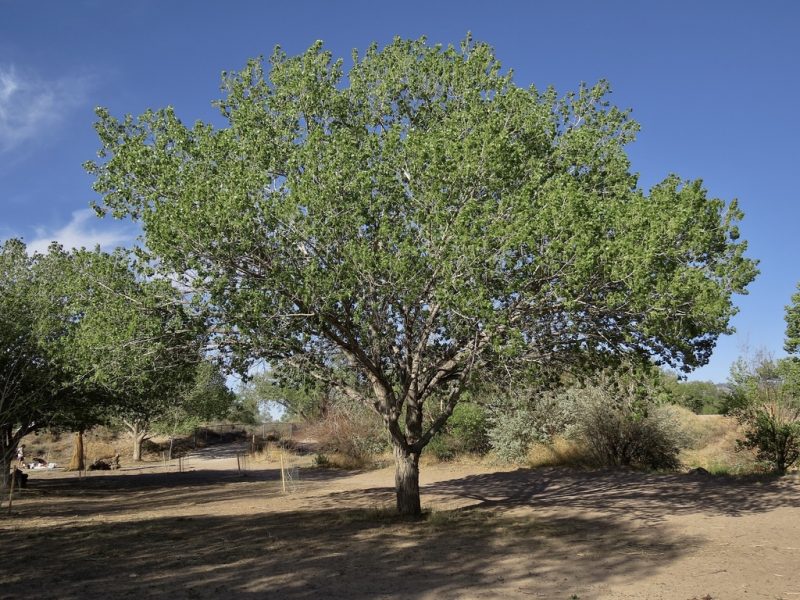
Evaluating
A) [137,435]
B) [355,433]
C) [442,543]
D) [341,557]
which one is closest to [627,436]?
[442,543]

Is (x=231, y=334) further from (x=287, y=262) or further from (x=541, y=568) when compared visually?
(x=541, y=568)

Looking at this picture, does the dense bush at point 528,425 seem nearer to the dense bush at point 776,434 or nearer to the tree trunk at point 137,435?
the dense bush at point 776,434

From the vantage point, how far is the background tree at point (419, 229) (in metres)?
10.2

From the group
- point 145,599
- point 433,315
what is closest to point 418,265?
point 433,315

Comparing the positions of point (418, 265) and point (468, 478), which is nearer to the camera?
point (418, 265)

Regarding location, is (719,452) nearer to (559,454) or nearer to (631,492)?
(559,454)

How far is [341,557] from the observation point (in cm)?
1020

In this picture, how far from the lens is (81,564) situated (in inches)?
399

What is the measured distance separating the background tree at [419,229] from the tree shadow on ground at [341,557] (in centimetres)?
263

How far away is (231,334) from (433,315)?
13.7 ft

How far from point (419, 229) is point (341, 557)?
225 inches

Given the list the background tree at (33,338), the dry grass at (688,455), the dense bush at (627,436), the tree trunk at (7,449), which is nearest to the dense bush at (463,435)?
the dry grass at (688,455)

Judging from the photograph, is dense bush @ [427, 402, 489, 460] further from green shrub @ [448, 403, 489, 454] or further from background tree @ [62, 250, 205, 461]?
background tree @ [62, 250, 205, 461]

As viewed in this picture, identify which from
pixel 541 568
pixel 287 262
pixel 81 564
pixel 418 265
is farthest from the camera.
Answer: pixel 287 262
